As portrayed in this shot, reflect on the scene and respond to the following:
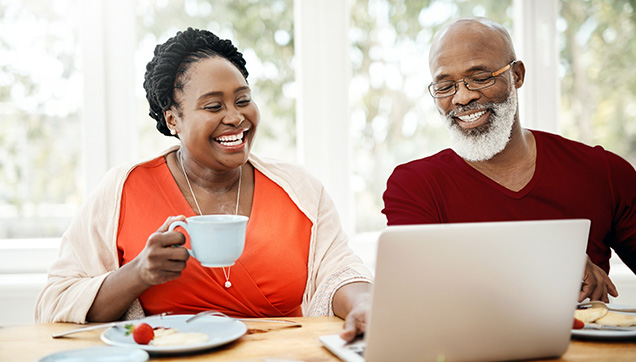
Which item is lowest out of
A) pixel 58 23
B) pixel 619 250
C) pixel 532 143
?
pixel 619 250

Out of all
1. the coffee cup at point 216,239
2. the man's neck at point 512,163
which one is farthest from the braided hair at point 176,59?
the man's neck at point 512,163

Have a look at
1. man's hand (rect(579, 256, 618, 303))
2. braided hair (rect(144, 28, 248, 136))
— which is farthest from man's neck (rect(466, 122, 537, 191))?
braided hair (rect(144, 28, 248, 136))

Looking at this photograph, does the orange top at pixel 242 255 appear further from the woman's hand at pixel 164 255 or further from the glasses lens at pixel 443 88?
the glasses lens at pixel 443 88

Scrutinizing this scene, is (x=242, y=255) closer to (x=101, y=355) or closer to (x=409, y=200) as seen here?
(x=409, y=200)

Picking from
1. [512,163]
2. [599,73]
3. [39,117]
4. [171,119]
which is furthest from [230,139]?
[599,73]

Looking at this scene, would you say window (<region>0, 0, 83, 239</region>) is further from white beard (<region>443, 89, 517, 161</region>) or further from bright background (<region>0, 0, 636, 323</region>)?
white beard (<region>443, 89, 517, 161</region>)

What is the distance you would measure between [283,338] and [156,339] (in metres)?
0.25

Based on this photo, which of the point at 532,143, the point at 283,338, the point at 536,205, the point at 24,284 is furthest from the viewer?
the point at 24,284

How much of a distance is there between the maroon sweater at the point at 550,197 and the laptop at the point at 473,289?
840 millimetres

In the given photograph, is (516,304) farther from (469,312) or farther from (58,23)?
(58,23)

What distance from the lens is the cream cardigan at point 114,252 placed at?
1.51m

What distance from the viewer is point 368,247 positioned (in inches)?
113

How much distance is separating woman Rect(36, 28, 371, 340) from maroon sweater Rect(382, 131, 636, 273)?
29cm

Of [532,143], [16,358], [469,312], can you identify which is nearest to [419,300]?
[469,312]
